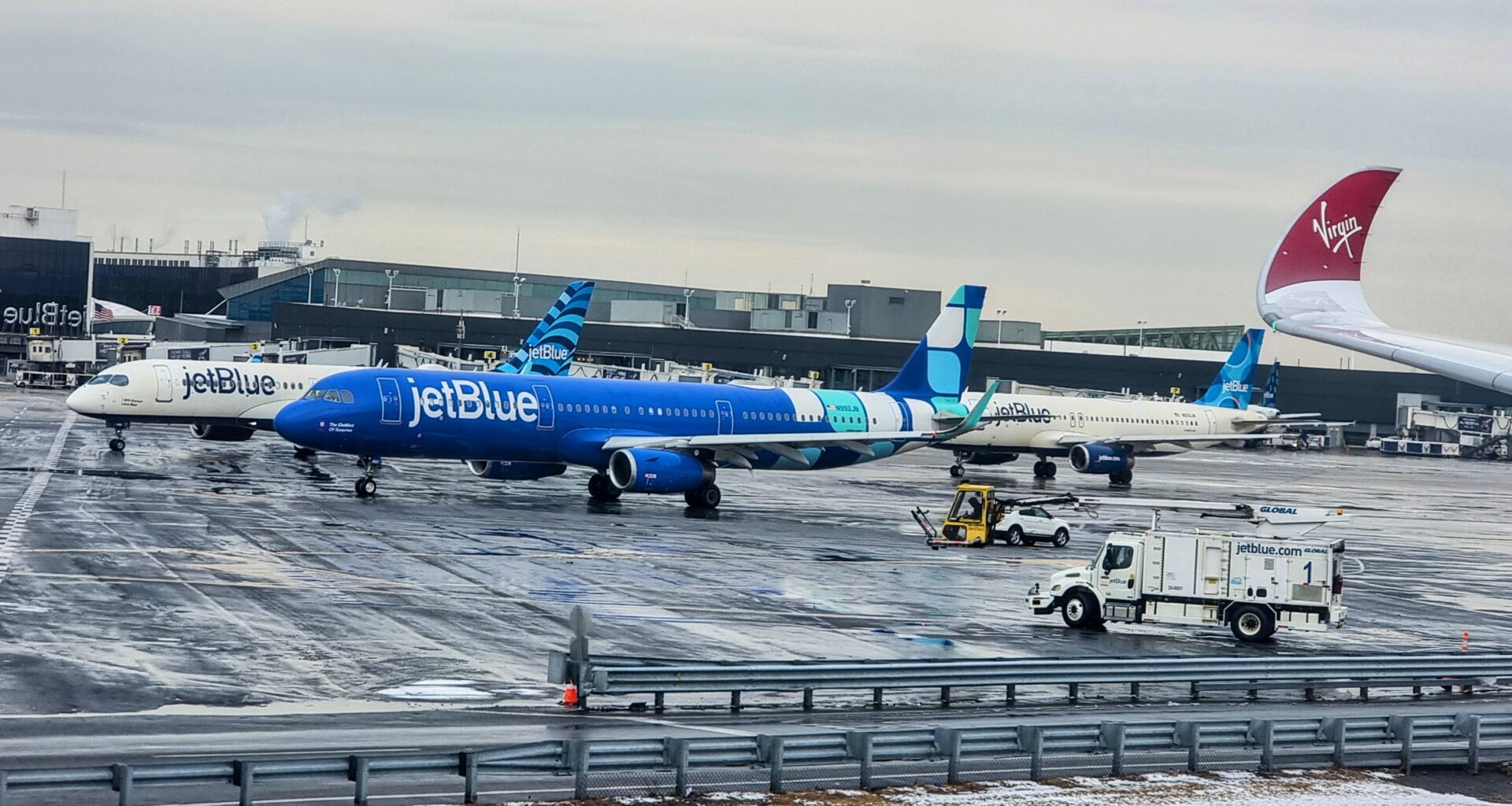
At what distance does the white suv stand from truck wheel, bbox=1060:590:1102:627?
50.1 feet

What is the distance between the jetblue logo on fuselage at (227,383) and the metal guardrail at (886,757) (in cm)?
4457

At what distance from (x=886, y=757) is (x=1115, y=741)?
3.27 m

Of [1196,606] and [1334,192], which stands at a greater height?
[1334,192]

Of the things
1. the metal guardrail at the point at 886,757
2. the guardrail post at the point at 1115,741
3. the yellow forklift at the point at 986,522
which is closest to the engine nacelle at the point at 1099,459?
the yellow forklift at the point at 986,522

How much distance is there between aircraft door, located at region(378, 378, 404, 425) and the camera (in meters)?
50.3

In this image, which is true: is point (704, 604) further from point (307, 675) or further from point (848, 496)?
point (848, 496)

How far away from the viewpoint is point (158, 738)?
19.6 meters

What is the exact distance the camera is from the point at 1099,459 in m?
79.2

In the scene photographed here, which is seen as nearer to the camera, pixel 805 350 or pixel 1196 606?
pixel 1196 606

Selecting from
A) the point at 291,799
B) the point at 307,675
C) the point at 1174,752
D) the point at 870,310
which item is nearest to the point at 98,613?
the point at 307,675

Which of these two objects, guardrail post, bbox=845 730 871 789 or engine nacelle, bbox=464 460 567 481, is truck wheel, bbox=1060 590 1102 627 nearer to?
guardrail post, bbox=845 730 871 789

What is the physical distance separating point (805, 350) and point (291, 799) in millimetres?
123221

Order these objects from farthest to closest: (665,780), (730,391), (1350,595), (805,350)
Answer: (805,350) → (730,391) → (1350,595) → (665,780)

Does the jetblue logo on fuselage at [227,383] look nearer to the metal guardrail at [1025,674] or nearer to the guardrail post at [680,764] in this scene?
the metal guardrail at [1025,674]
